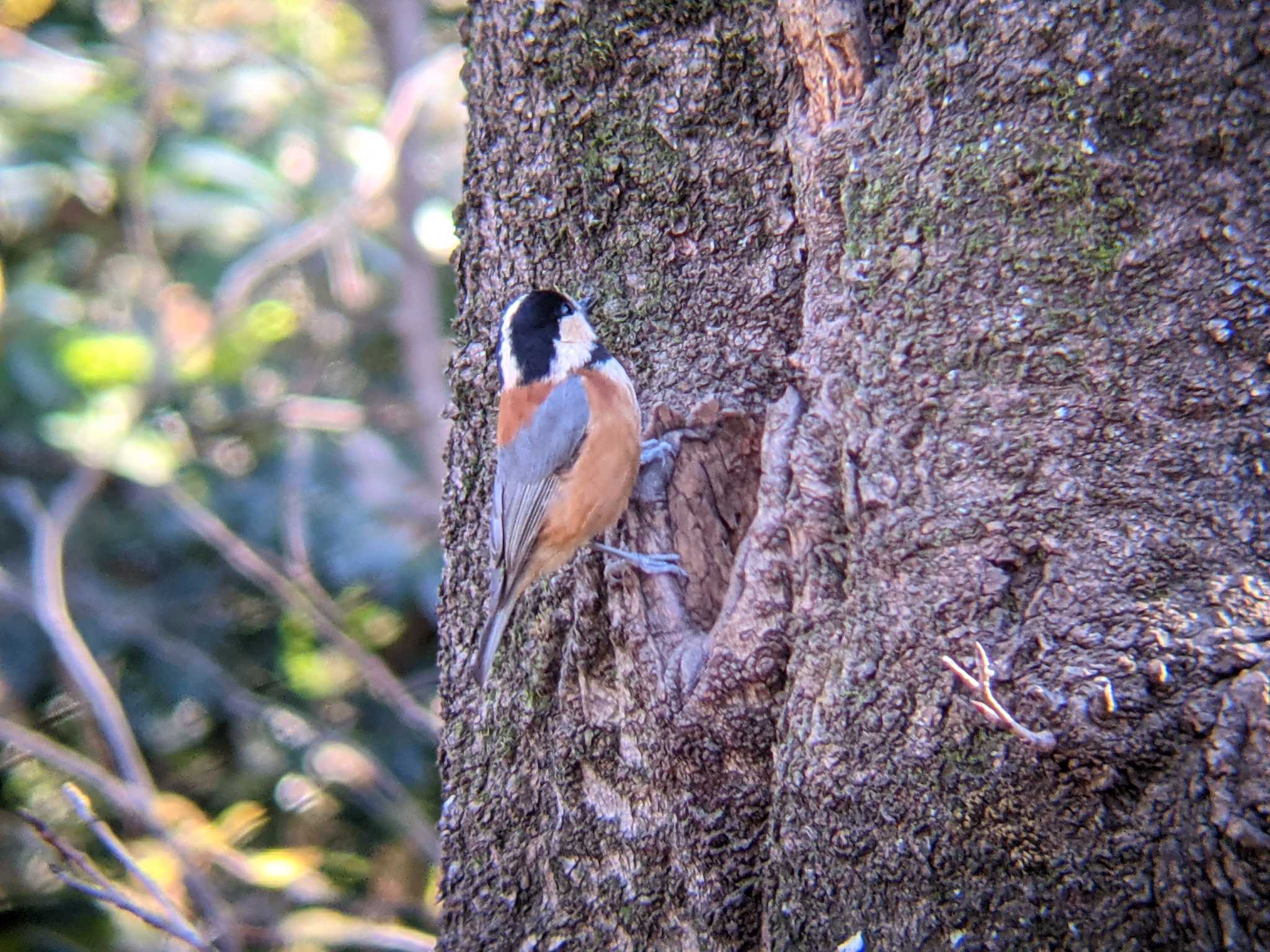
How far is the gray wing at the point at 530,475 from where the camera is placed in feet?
7.42

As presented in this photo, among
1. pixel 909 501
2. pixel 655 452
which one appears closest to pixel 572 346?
pixel 655 452

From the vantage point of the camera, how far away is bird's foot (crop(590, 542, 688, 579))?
6.11 ft

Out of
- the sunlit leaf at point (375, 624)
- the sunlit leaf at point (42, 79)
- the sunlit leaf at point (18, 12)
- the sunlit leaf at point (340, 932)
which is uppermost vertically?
the sunlit leaf at point (18, 12)

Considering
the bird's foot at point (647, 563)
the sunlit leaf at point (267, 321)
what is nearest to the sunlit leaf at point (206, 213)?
the sunlit leaf at point (267, 321)

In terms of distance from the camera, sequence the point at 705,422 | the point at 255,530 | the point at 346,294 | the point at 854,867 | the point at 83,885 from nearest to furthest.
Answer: the point at 854,867 → the point at 83,885 → the point at 705,422 → the point at 255,530 → the point at 346,294

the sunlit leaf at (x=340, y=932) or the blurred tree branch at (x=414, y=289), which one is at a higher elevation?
the blurred tree branch at (x=414, y=289)

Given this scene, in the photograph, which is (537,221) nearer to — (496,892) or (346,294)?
(496,892)

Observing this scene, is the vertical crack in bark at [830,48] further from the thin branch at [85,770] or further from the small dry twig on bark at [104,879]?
the thin branch at [85,770]

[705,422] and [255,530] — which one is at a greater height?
[705,422]

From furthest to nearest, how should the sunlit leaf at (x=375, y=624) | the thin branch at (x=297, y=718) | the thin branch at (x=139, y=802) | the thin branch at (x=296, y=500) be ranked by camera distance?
the sunlit leaf at (x=375, y=624) < the thin branch at (x=297, y=718) < the thin branch at (x=296, y=500) < the thin branch at (x=139, y=802)

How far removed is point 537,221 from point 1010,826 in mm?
1372

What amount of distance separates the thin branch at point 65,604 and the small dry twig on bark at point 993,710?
270 cm

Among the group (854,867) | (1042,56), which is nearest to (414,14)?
(1042,56)

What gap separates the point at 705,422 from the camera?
1.93 m
